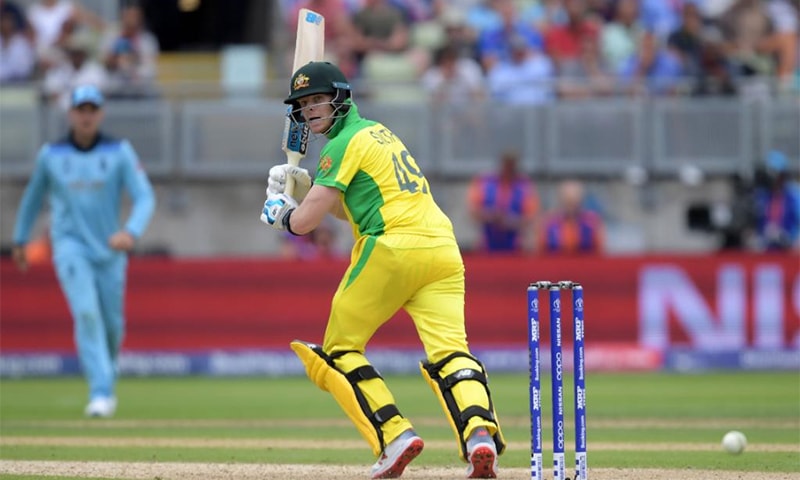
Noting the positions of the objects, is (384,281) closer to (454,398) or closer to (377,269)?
(377,269)

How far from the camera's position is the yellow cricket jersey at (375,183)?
300 inches

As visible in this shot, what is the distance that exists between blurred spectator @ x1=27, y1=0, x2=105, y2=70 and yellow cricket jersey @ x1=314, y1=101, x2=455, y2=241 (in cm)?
1235

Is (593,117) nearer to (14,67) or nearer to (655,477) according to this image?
(14,67)

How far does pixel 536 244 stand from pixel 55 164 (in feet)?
23.3

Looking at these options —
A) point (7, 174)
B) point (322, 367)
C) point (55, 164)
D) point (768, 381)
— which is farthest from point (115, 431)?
point (7, 174)

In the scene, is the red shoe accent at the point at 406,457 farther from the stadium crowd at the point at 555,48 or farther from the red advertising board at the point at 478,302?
the stadium crowd at the point at 555,48

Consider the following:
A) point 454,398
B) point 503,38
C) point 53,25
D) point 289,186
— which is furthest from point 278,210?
point 53,25

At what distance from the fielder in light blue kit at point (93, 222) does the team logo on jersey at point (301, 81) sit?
14.0 feet

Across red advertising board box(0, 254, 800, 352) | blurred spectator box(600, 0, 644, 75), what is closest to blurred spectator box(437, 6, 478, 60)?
blurred spectator box(600, 0, 644, 75)

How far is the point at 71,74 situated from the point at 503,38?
548cm

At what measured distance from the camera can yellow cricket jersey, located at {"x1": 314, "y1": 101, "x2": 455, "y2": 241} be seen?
7.62 m

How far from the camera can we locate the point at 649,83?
18.7 metres

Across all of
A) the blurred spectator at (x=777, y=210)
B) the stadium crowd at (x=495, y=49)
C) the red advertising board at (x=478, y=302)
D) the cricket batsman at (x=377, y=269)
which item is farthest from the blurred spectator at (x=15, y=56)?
Answer: the cricket batsman at (x=377, y=269)

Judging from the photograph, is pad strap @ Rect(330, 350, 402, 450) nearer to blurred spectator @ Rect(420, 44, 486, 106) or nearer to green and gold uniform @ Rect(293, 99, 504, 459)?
green and gold uniform @ Rect(293, 99, 504, 459)
